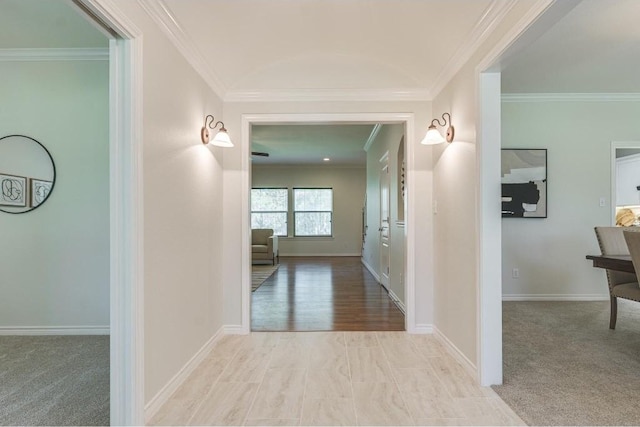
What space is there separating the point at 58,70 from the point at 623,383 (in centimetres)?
A: 501

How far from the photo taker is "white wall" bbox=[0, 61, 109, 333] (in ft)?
9.78

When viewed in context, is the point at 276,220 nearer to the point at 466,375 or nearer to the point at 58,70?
the point at 58,70

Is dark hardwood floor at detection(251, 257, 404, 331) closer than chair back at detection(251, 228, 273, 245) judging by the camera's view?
Yes

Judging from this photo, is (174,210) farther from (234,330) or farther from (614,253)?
(614,253)

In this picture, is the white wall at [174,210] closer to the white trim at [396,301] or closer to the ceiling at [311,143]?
the white trim at [396,301]

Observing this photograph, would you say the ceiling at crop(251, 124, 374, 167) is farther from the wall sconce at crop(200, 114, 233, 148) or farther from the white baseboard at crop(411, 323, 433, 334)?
→ the white baseboard at crop(411, 323, 433, 334)

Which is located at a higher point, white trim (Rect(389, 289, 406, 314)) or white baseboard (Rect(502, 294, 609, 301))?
white baseboard (Rect(502, 294, 609, 301))

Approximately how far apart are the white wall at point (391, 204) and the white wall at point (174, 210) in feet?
7.37

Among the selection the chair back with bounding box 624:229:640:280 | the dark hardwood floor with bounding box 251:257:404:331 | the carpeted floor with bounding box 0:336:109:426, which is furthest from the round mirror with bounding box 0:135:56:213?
the chair back with bounding box 624:229:640:280

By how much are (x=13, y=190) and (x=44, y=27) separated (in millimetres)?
1436

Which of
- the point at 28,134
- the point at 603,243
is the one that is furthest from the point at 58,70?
the point at 603,243

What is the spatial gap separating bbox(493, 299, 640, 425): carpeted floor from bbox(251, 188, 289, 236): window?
22.2ft

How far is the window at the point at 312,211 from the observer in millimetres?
9570

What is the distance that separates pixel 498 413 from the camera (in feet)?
5.87
